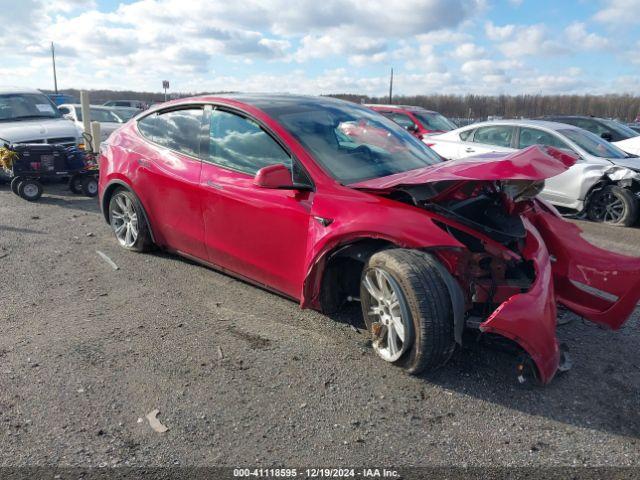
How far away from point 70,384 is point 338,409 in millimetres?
1579

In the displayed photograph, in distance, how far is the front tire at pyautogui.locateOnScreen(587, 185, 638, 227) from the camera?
7.55 meters

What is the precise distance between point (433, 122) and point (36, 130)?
8525 mm

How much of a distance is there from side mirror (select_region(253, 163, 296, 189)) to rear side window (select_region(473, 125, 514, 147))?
21.7ft

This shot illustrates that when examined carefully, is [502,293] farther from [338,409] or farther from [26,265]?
[26,265]

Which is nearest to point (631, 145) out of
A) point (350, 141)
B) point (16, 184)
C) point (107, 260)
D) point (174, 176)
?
point (350, 141)

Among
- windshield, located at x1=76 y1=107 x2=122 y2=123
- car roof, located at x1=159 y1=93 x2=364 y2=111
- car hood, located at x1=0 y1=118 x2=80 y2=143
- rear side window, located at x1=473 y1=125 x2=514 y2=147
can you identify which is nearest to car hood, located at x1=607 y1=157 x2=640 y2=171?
rear side window, located at x1=473 y1=125 x2=514 y2=147

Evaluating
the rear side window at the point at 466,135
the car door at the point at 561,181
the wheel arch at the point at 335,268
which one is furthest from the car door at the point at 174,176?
the rear side window at the point at 466,135

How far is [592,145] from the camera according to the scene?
27.7 ft

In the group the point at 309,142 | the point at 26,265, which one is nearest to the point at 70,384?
the point at 309,142

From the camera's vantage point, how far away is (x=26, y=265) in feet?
17.2

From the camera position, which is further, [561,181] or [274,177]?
[561,181]

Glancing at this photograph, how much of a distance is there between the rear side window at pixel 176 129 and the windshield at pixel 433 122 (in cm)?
850

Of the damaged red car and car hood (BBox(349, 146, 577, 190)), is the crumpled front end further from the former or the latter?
car hood (BBox(349, 146, 577, 190))

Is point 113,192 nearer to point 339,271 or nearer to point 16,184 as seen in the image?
point 339,271
